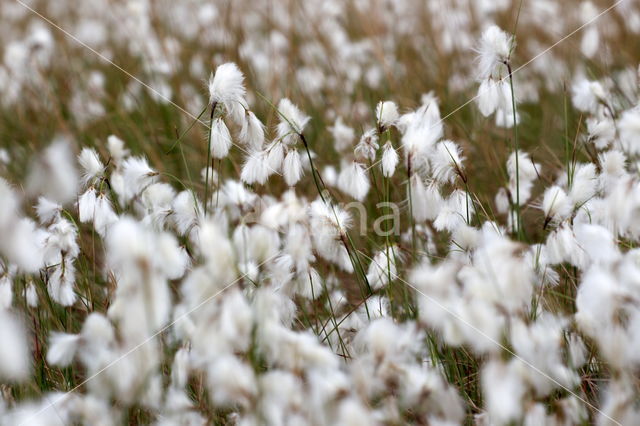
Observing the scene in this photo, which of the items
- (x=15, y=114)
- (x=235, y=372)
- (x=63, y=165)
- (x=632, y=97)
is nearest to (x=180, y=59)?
(x=15, y=114)

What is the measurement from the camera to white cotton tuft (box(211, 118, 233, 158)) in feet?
5.77

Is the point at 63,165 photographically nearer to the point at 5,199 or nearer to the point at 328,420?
the point at 5,199

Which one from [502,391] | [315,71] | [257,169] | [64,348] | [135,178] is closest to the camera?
[502,391]

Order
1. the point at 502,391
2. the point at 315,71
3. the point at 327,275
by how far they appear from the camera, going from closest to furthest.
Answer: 1. the point at 502,391
2. the point at 327,275
3. the point at 315,71

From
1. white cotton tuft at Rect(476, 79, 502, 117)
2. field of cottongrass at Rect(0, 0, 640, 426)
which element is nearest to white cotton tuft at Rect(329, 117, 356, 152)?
field of cottongrass at Rect(0, 0, 640, 426)

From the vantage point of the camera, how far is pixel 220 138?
1.77 m

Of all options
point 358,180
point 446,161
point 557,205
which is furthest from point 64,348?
point 557,205

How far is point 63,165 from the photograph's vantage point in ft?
3.94

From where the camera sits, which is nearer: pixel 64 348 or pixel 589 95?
pixel 64 348

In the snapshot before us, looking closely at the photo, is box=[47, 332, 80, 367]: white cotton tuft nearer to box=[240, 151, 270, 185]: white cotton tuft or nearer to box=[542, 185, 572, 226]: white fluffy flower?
box=[240, 151, 270, 185]: white cotton tuft

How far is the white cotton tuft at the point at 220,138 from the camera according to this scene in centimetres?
176

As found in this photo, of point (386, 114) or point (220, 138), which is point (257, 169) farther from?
point (386, 114)

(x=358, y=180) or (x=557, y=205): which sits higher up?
(x=358, y=180)

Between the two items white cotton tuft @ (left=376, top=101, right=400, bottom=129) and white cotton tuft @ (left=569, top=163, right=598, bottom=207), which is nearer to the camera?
white cotton tuft @ (left=569, top=163, right=598, bottom=207)
